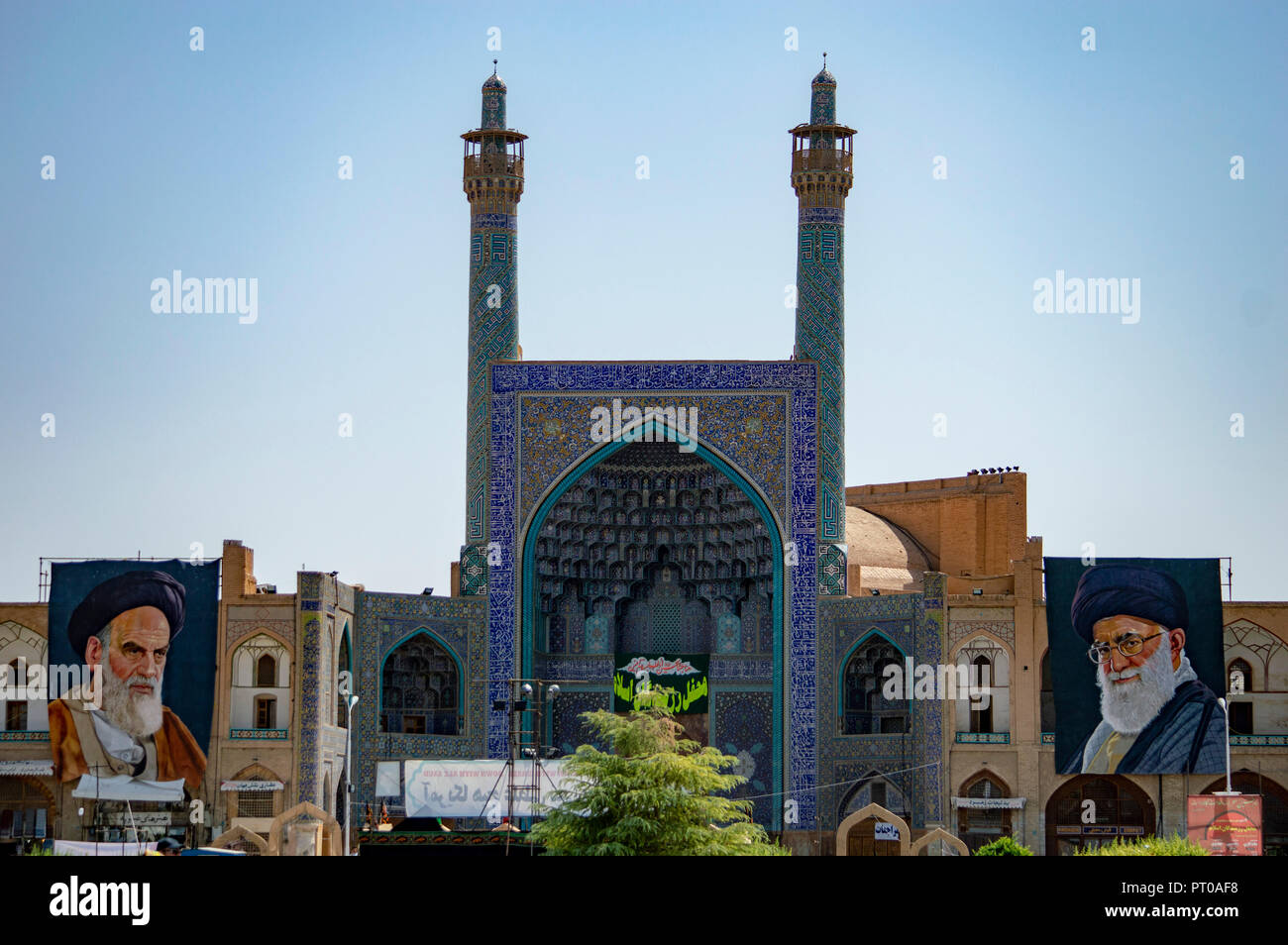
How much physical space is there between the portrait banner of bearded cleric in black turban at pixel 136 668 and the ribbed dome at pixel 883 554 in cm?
1336

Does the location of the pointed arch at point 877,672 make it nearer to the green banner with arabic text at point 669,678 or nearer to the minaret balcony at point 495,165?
the green banner with arabic text at point 669,678

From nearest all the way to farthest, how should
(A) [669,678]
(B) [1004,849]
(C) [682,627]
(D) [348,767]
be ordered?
1. (B) [1004,849]
2. (D) [348,767]
3. (A) [669,678]
4. (C) [682,627]

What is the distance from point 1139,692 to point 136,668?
57.1ft

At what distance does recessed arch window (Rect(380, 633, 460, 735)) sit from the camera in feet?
130

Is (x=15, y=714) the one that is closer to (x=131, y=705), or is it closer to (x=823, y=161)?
(x=131, y=705)

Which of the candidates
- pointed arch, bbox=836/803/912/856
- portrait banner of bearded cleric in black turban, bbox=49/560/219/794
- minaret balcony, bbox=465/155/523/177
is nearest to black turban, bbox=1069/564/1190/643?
pointed arch, bbox=836/803/912/856

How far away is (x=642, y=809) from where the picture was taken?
27578 millimetres

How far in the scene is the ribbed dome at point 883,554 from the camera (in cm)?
4400

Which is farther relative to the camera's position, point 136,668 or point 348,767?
point 348,767

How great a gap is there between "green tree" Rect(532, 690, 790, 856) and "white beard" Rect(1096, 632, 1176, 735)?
34.2 ft

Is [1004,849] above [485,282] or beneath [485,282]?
beneath

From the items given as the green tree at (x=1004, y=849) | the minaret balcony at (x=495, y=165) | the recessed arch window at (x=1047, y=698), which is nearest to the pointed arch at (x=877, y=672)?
the recessed arch window at (x=1047, y=698)

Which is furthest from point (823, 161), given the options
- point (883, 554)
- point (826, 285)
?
point (883, 554)
